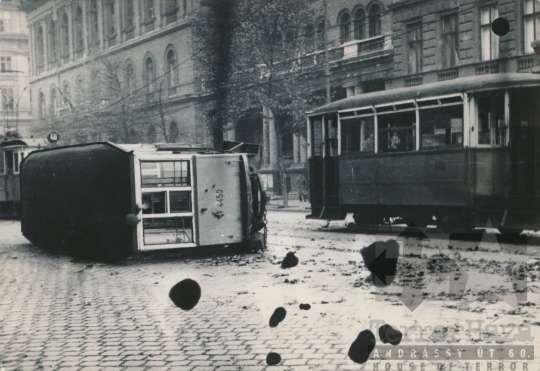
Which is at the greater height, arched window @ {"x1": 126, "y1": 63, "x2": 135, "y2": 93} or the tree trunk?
arched window @ {"x1": 126, "y1": 63, "x2": 135, "y2": 93}

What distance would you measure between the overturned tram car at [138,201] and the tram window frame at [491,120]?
4.25 metres

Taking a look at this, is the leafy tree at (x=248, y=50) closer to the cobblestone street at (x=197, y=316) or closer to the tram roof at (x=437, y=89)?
the cobblestone street at (x=197, y=316)

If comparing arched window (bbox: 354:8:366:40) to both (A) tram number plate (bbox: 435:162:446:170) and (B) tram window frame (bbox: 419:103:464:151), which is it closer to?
(B) tram window frame (bbox: 419:103:464:151)

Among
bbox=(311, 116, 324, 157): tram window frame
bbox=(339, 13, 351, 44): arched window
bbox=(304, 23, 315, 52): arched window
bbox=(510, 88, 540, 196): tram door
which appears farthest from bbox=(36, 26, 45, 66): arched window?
bbox=(311, 116, 324, 157): tram window frame

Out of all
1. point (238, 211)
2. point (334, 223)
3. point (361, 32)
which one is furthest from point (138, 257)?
point (334, 223)

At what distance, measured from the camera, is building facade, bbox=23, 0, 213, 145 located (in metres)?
4.77

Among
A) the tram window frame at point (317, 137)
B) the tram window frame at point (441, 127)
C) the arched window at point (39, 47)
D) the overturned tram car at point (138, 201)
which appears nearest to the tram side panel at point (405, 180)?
the tram window frame at point (441, 127)

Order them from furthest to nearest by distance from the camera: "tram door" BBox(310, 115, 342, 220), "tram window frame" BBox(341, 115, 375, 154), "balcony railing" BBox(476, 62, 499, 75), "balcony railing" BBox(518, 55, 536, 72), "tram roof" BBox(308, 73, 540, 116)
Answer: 1. "tram door" BBox(310, 115, 342, 220)
2. "tram window frame" BBox(341, 115, 375, 154)
3. "tram roof" BBox(308, 73, 540, 116)
4. "balcony railing" BBox(476, 62, 499, 75)
5. "balcony railing" BBox(518, 55, 536, 72)

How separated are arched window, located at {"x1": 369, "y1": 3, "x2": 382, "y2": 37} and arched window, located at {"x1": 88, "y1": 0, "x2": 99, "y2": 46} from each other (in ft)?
11.6

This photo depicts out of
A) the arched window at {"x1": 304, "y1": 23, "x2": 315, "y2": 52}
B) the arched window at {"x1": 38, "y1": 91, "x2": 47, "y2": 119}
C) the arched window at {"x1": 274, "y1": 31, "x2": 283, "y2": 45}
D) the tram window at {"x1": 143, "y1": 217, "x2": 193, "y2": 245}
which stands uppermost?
the arched window at {"x1": 304, "y1": 23, "x2": 315, "y2": 52}

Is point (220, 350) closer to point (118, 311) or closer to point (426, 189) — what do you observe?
point (118, 311)

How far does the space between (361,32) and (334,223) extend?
9.19 metres

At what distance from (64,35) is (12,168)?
3.17 m

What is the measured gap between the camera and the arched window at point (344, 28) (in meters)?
6.59
